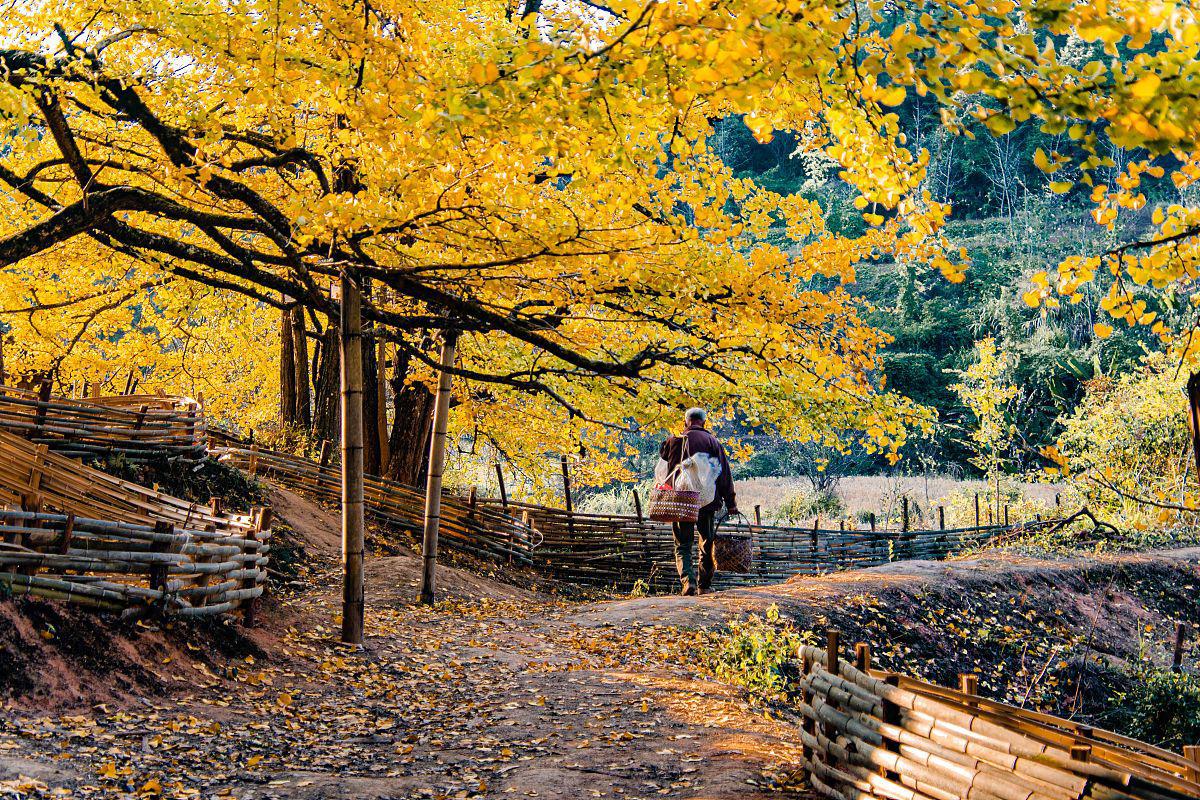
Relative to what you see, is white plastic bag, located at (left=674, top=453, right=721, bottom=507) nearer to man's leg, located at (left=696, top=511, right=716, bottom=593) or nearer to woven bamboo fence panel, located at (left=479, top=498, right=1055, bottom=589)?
man's leg, located at (left=696, top=511, right=716, bottom=593)

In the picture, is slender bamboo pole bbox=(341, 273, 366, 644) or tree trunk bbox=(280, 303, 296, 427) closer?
slender bamboo pole bbox=(341, 273, 366, 644)

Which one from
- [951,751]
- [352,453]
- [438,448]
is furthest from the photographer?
[438,448]

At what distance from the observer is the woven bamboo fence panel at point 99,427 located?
8.51 metres

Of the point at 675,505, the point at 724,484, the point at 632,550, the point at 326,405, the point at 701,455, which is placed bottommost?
the point at 632,550

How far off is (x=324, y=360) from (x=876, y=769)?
12353mm

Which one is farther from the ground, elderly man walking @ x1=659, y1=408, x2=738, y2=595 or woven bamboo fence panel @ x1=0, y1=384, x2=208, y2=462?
woven bamboo fence panel @ x1=0, y1=384, x2=208, y2=462

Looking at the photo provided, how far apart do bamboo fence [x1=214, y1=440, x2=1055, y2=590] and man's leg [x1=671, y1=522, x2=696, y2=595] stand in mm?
3678

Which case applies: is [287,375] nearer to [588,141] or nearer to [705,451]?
[705,451]

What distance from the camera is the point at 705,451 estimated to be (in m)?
8.59

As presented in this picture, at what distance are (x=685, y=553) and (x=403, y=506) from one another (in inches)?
195

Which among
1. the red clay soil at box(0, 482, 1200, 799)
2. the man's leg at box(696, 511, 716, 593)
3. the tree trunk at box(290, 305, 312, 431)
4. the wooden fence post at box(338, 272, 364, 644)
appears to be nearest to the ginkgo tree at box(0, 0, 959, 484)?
the wooden fence post at box(338, 272, 364, 644)

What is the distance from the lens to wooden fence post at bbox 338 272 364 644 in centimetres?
643

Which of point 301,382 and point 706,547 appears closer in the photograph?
point 706,547

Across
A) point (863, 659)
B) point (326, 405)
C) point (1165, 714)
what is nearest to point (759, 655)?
point (863, 659)
